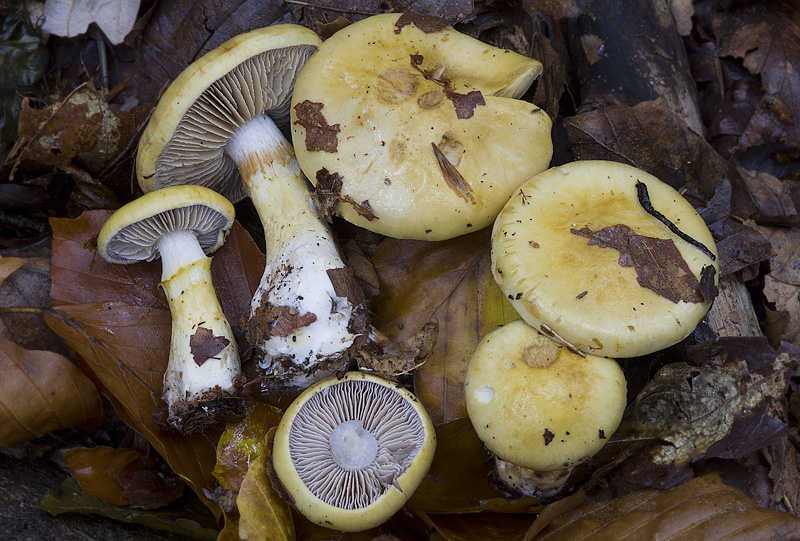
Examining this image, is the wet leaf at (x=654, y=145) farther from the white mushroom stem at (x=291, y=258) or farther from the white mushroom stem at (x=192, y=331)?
the white mushroom stem at (x=192, y=331)

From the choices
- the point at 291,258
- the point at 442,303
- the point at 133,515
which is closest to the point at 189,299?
the point at 291,258

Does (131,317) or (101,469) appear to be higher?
(131,317)

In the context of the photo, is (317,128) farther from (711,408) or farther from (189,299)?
(711,408)

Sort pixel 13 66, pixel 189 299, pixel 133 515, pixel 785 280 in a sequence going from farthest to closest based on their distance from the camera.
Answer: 1. pixel 13 66
2. pixel 785 280
3. pixel 189 299
4. pixel 133 515

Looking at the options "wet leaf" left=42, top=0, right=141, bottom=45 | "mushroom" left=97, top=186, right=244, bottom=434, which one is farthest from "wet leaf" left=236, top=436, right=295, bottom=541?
"wet leaf" left=42, top=0, right=141, bottom=45

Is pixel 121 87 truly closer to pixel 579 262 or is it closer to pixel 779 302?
pixel 579 262

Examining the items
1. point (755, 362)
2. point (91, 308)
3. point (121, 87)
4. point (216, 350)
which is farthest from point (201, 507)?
point (755, 362)

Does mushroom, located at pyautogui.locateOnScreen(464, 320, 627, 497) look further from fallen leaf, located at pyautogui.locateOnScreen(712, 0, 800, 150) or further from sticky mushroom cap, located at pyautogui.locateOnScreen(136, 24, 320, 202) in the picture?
fallen leaf, located at pyautogui.locateOnScreen(712, 0, 800, 150)
